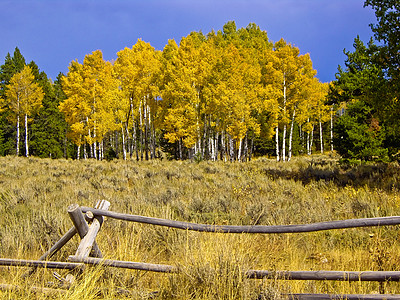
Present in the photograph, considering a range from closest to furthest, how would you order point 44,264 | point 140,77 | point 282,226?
point 282,226
point 44,264
point 140,77

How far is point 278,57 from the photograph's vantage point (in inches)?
993

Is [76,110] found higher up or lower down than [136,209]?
higher up

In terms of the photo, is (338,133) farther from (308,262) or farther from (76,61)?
(76,61)

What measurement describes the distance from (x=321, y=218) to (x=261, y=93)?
66.3ft

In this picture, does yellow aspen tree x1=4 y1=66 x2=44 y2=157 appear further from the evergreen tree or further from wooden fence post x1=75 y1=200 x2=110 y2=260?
wooden fence post x1=75 y1=200 x2=110 y2=260

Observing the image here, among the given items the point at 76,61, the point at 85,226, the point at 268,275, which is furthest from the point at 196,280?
the point at 76,61

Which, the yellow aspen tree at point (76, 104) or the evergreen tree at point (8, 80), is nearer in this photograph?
the yellow aspen tree at point (76, 104)

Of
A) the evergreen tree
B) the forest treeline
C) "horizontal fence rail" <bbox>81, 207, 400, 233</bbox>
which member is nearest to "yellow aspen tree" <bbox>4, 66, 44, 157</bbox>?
the forest treeline

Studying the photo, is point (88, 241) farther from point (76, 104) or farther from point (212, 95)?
point (76, 104)

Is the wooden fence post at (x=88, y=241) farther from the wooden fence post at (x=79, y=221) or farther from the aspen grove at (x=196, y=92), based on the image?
the aspen grove at (x=196, y=92)

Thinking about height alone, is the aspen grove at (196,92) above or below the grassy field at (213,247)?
above

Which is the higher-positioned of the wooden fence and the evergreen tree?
the evergreen tree

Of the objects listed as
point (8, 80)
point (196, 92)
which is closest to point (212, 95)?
point (196, 92)

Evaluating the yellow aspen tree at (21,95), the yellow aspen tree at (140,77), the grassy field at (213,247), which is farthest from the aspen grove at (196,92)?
the grassy field at (213,247)
